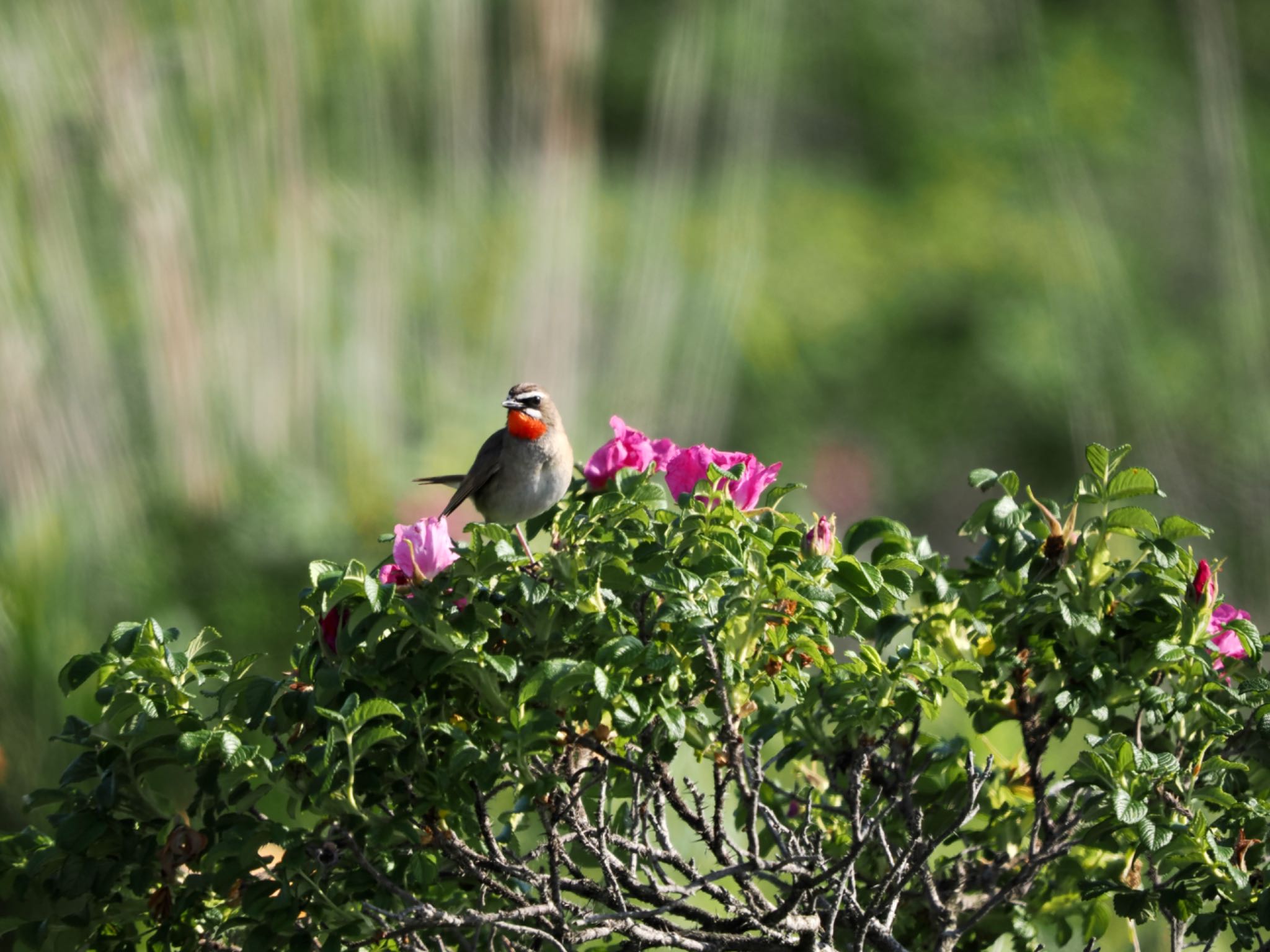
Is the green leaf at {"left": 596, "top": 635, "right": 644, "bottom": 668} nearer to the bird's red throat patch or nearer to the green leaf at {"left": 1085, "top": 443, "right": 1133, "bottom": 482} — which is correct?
the green leaf at {"left": 1085, "top": 443, "right": 1133, "bottom": 482}

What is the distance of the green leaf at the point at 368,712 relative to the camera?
119 centimetres

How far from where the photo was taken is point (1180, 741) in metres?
1.44

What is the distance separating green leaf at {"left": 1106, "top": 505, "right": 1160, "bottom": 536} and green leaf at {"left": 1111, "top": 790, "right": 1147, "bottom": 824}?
0.25 metres

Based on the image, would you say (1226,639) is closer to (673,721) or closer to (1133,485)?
(1133,485)

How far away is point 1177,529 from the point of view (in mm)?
1365

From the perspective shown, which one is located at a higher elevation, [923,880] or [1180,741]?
[1180,741]

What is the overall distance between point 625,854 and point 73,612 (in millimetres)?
2049

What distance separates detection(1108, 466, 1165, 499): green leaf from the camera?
1.32m

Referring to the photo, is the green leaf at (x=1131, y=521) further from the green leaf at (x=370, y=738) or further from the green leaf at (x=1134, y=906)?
the green leaf at (x=370, y=738)

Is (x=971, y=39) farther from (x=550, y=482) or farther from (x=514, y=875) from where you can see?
(x=514, y=875)

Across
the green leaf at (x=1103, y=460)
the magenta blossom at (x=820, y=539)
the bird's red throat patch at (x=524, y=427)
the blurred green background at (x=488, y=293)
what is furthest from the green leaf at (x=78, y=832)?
the blurred green background at (x=488, y=293)

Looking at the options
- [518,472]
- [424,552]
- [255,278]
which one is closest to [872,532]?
[424,552]

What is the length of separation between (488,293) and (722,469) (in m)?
5.11

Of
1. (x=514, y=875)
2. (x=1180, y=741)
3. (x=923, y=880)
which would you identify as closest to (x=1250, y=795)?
(x=1180, y=741)
